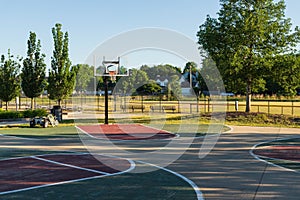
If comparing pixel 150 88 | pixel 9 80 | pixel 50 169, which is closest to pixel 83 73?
pixel 150 88

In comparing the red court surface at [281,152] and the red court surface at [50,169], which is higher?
the red court surface at [281,152]

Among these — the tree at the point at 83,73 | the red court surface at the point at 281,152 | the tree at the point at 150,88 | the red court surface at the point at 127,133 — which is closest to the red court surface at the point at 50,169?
the red court surface at the point at 127,133

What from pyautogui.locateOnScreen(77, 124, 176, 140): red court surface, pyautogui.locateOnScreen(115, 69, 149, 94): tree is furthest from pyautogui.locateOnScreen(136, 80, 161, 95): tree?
pyautogui.locateOnScreen(77, 124, 176, 140): red court surface

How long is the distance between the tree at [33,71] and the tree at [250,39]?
47.5 feet

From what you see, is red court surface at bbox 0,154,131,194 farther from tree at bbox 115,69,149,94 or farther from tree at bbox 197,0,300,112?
tree at bbox 115,69,149,94

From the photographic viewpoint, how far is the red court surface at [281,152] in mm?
12656

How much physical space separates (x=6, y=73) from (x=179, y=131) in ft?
59.5

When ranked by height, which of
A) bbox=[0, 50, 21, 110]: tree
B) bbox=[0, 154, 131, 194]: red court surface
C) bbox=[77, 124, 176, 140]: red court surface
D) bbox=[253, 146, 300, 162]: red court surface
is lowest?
bbox=[0, 154, 131, 194]: red court surface

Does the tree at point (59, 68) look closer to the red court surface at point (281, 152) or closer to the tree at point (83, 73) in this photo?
the tree at point (83, 73)

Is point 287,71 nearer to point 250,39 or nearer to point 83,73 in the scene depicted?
point 250,39

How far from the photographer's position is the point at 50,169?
34.9 ft

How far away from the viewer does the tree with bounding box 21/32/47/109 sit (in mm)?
30016

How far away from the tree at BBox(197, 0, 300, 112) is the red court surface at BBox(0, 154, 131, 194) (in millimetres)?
15700

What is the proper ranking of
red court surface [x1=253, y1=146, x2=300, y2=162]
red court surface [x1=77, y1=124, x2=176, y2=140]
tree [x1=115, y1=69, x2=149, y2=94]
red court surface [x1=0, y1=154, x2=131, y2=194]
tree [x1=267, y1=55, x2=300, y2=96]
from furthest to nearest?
tree [x1=115, y1=69, x2=149, y2=94] → tree [x1=267, y1=55, x2=300, y2=96] → red court surface [x1=77, y1=124, x2=176, y2=140] → red court surface [x1=253, y1=146, x2=300, y2=162] → red court surface [x1=0, y1=154, x2=131, y2=194]
